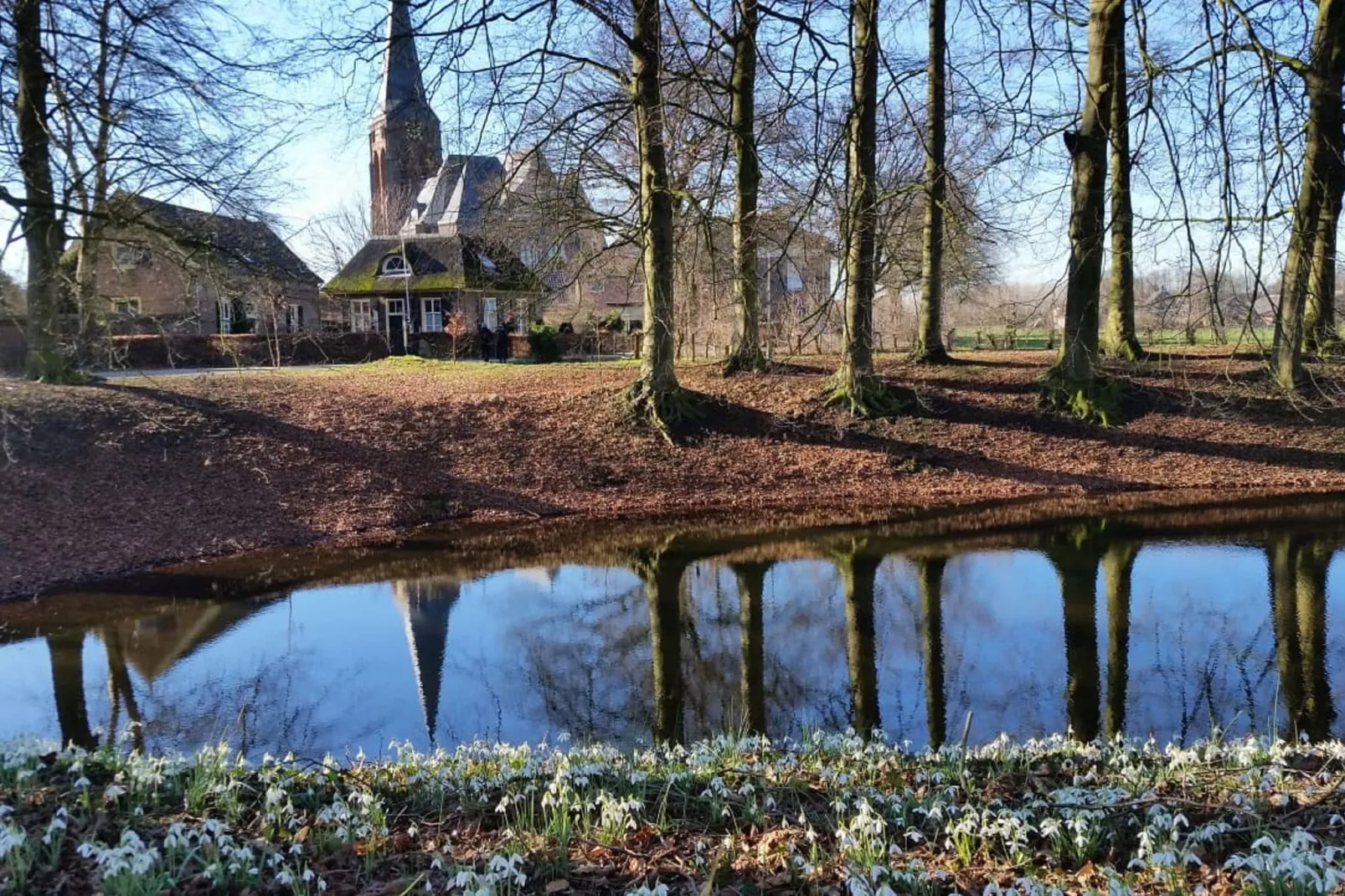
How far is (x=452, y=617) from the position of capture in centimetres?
934

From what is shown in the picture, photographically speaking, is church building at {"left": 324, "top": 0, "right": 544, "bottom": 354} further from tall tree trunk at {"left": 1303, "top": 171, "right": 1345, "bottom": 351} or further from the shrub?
tall tree trunk at {"left": 1303, "top": 171, "right": 1345, "bottom": 351}

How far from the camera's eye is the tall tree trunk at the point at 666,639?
651cm

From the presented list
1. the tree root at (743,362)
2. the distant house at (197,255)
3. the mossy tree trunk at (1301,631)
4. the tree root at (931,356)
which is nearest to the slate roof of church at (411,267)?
the tree root at (743,362)

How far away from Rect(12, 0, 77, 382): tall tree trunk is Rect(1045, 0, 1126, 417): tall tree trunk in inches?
511

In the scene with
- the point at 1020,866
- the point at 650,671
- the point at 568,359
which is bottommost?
the point at 650,671

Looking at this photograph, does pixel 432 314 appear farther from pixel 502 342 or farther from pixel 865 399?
pixel 865 399

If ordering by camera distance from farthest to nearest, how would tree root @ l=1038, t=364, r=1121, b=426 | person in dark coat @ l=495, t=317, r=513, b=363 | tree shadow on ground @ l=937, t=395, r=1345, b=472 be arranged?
person in dark coat @ l=495, t=317, r=513, b=363
tree root @ l=1038, t=364, r=1121, b=426
tree shadow on ground @ l=937, t=395, r=1345, b=472

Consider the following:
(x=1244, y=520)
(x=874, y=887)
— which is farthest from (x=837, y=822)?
(x=1244, y=520)

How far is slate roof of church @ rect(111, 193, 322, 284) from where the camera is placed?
12289mm

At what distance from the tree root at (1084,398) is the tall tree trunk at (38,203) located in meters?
15.9

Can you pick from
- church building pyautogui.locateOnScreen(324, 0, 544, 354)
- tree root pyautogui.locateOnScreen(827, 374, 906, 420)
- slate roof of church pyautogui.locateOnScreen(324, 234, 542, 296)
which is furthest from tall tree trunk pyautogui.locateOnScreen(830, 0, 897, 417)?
slate roof of church pyautogui.locateOnScreen(324, 234, 542, 296)

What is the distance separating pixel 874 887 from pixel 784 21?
16.9 feet

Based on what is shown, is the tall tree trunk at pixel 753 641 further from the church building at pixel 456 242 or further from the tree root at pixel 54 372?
the tree root at pixel 54 372

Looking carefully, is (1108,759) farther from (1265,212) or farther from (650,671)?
(650,671)
